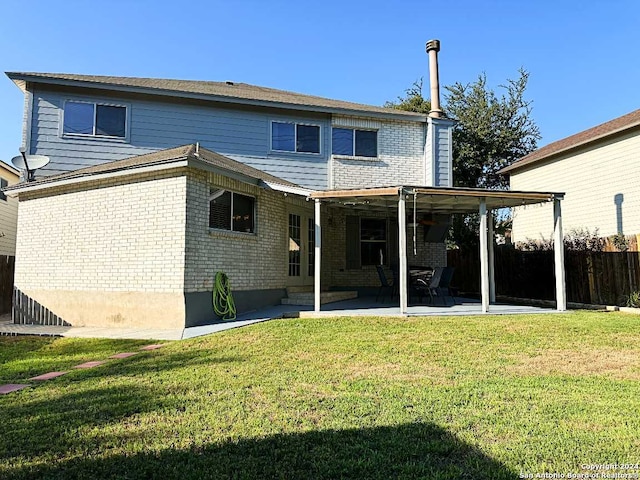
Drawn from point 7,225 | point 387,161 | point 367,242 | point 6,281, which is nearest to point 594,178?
point 387,161

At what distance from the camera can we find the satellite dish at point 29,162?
10797 mm

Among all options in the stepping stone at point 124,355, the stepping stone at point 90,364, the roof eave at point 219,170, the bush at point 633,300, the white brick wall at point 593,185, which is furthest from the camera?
the white brick wall at point 593,185

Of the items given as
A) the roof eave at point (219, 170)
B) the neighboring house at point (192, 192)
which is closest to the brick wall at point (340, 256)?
the neighboring house at point (192, 192)

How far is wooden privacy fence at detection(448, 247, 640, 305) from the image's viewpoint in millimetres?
11961

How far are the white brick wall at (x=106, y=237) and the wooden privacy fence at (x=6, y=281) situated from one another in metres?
2.13

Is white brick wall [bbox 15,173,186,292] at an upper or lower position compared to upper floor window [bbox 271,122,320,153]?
lower

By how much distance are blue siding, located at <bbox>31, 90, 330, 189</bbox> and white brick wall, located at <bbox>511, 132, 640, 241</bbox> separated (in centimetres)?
966

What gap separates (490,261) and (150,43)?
1224 centimetres

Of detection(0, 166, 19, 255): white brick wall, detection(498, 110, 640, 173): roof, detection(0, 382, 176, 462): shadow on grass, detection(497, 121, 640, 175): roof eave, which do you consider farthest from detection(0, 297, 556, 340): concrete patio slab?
detection(498, 110, 640, 173): roof

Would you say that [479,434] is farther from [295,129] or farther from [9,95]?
[9,95]

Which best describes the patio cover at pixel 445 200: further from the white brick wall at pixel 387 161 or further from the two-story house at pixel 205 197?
the white brick wall at pixel 387 161

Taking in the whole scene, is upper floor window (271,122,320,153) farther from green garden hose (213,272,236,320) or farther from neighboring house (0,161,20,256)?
neighboring house (0,161,20,256)

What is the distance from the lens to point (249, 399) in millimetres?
4031

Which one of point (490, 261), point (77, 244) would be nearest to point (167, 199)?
point (77, 244)
